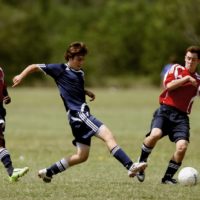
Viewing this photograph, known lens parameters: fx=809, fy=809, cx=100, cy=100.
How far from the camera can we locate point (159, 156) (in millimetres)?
15680

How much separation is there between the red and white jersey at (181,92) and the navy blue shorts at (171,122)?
0.24 ft

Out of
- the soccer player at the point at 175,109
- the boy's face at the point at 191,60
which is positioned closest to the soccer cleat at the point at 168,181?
the soccer player at the point at 175,109

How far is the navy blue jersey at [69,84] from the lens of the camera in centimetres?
1038

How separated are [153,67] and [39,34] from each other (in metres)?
10.6

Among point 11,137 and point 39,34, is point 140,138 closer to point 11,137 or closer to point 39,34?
point 11,137

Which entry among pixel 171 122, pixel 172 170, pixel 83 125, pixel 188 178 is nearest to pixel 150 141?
pixel 171 122

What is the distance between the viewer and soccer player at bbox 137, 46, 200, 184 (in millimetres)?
10789

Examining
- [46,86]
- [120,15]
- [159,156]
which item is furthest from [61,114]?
[120,15]

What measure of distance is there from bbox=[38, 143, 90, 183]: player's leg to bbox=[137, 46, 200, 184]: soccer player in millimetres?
976

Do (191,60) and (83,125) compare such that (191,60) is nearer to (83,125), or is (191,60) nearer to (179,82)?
(179,82)

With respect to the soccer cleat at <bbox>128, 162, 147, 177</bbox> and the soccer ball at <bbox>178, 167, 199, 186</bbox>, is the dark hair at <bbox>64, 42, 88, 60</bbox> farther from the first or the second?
the soccer ball at <bbox>178, 167, 199, 186</bbox>

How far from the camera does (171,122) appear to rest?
10.9 metres

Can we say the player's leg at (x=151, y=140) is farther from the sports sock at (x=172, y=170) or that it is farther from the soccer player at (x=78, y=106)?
the soccer player at (x=78, y=106)

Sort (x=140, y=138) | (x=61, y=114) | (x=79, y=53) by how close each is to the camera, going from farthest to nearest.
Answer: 1. (x=61, y=114)
2. (x=140, y=138)
3. (x=79, y=53)
